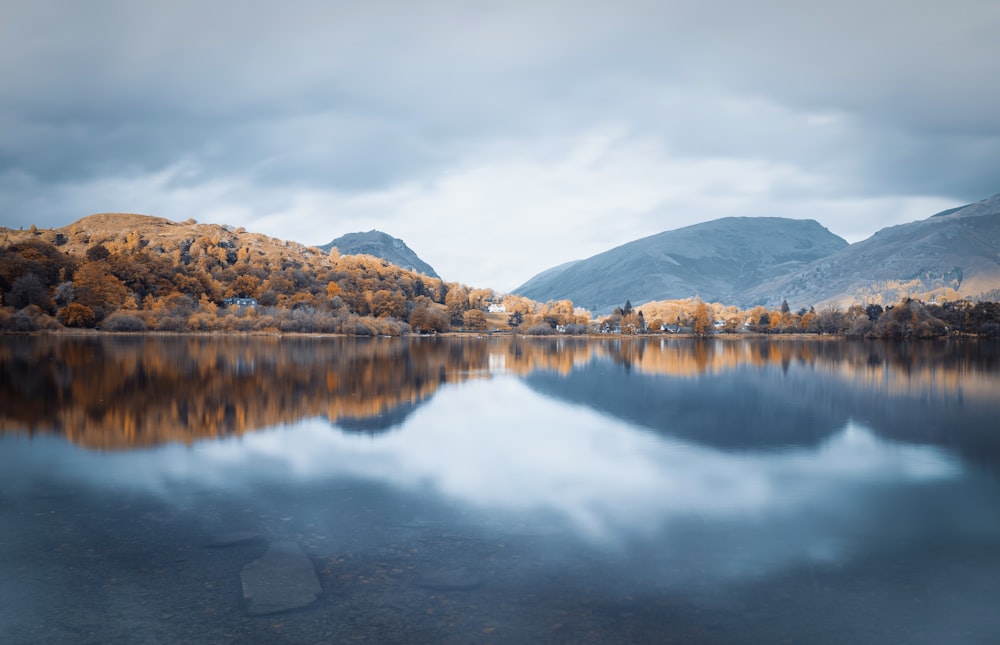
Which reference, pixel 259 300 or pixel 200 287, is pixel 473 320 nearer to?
pixel 259 300

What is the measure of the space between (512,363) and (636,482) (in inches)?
1686

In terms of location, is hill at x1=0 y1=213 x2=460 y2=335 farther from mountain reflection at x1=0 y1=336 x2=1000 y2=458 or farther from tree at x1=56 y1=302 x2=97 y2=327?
mountain reflection at x1=0 y1=336 x2=1000 y2=458

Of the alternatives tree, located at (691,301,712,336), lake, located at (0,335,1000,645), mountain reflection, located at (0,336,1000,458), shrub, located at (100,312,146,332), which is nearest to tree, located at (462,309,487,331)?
tree, located at (691,301,712,336)

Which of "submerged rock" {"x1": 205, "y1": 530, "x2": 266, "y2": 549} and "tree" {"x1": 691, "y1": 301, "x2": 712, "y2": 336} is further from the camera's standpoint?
"tree" {"x1": 691, "y1": 301, "x2": 712, "y2": 336}

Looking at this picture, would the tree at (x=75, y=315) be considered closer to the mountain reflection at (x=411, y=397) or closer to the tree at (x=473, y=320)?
the mountain reflection at (x=411, y=397)

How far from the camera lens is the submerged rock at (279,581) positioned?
7.53m

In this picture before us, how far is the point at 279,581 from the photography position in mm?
8211

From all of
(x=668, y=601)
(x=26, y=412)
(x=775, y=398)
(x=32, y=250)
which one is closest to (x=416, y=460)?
(x=668, y=601)

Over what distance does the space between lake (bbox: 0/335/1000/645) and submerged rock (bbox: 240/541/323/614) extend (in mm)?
44

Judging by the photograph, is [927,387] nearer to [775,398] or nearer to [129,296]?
[775,398]

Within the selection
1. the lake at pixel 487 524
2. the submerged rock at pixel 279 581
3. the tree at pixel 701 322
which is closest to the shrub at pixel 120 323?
the lake at pixel 487 524

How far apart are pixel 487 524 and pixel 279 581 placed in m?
3.75

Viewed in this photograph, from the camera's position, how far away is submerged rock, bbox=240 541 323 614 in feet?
24.7

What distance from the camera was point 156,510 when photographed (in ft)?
37.3
